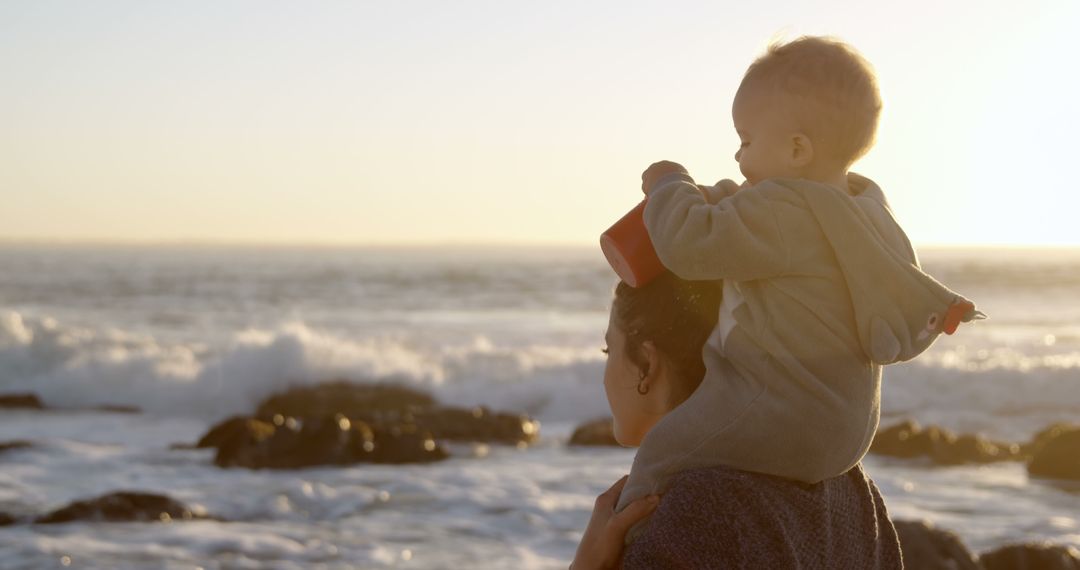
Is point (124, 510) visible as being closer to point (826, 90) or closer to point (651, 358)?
point (651, 358)

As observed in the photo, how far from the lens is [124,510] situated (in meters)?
9.58

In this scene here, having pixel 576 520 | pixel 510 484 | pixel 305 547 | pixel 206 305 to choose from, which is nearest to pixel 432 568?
pixel 305 547

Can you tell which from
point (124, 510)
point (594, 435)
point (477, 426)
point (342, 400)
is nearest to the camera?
point (124, 510)

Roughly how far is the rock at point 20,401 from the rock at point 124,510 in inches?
398

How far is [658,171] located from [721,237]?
1.00ft

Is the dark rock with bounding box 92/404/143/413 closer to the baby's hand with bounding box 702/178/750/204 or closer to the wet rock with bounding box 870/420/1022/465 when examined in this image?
the wet rock with bounding box 870/420/1022/465

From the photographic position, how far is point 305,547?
909cm

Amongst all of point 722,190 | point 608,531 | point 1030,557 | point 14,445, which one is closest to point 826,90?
point 722,190

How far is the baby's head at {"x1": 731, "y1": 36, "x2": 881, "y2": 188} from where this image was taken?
2498mm

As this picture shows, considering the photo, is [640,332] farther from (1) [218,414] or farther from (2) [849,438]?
(1) [218,414]

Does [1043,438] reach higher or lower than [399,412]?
higher

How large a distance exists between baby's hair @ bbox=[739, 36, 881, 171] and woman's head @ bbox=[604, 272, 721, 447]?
35 centimetres

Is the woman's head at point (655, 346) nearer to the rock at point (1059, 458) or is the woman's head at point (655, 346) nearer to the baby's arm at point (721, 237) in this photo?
the baby's arm at point (721, 237)

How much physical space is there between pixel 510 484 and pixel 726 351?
29.9 ft
